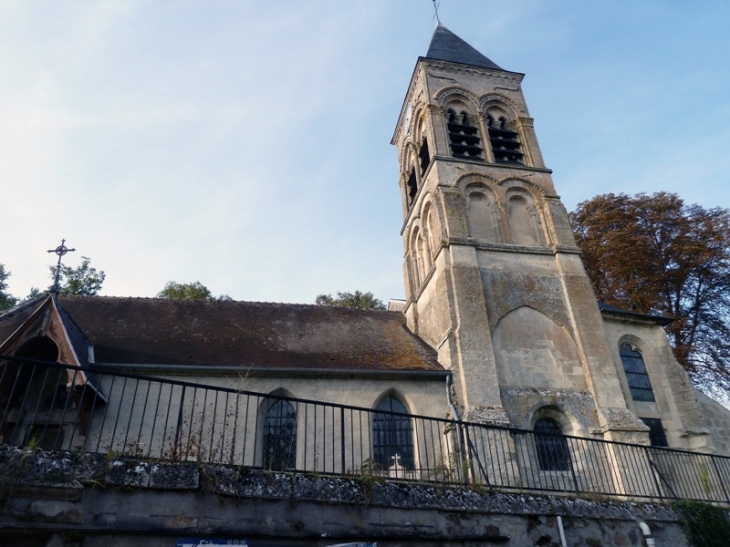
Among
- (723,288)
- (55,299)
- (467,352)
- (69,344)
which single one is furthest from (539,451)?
(723,288)

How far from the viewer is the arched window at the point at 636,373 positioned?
1605 cm

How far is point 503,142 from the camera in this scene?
21.2 meters

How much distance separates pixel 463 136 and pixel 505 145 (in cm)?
194

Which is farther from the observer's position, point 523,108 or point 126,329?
point 523,108

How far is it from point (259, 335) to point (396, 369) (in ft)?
14.1

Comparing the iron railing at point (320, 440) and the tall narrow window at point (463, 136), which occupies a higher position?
the tall narrow window at point (463, 136)

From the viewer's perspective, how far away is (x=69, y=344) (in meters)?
11.2

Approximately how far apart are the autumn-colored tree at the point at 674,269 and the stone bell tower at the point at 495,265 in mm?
7115

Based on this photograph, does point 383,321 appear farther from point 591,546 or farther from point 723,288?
point 723,288

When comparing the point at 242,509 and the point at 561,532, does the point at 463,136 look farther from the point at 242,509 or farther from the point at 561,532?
the point at 242,509

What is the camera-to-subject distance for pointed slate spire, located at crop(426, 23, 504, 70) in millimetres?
23859

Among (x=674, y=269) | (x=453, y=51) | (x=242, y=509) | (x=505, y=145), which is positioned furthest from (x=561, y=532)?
(x=453, y=51)

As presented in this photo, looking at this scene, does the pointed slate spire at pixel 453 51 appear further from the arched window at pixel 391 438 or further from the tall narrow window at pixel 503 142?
the arched window at pixel 391 438

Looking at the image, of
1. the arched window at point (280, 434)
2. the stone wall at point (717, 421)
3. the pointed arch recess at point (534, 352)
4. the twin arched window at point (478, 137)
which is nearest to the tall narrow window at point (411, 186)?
the twin arched window at point (478, 137)
